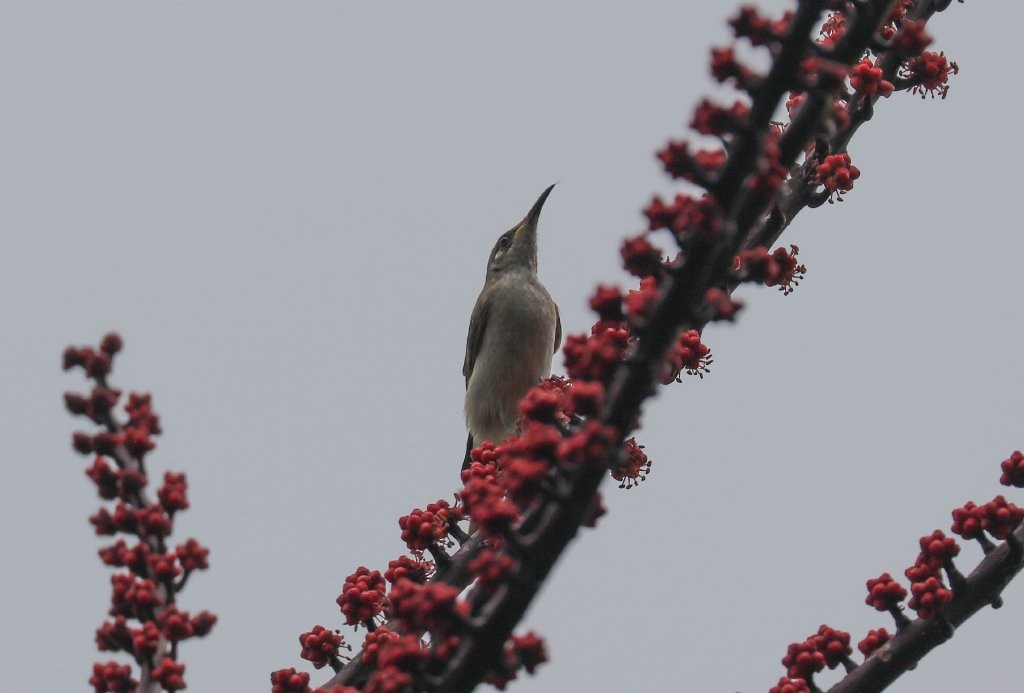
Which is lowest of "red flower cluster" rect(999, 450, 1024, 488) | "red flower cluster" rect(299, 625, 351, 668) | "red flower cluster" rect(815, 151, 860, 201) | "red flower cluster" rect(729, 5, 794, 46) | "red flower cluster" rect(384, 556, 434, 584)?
"red flower cluster" rect(999, 450, 1024, 488)

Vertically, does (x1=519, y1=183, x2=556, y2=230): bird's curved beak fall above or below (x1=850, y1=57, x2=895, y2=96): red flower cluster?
above

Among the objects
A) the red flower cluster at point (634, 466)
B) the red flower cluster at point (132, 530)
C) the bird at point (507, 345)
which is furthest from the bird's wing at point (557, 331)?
the red flower cluster at point (132, 530)

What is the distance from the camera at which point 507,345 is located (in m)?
10.3

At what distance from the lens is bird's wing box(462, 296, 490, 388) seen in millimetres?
10711

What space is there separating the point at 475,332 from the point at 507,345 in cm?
53

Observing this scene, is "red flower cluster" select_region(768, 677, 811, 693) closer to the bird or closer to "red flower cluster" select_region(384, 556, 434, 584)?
"red flower cluster" select_region(384, 556, 434, 584)

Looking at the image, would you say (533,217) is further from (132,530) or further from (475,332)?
(132,530)

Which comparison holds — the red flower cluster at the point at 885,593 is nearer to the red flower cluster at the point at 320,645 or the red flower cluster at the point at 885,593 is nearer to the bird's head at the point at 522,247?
→ the red flower cluster at the point at 320,645

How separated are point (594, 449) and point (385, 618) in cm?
211

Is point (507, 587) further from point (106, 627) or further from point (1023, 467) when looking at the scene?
point (1023, 467)

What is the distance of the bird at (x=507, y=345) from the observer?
1017 centimetres

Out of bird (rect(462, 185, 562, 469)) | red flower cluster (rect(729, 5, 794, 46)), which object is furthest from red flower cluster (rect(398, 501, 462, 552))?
bird (rect(462, 185, 562, 469))

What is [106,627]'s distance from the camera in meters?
2.82

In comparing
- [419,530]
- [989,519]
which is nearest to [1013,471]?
[989,519]
